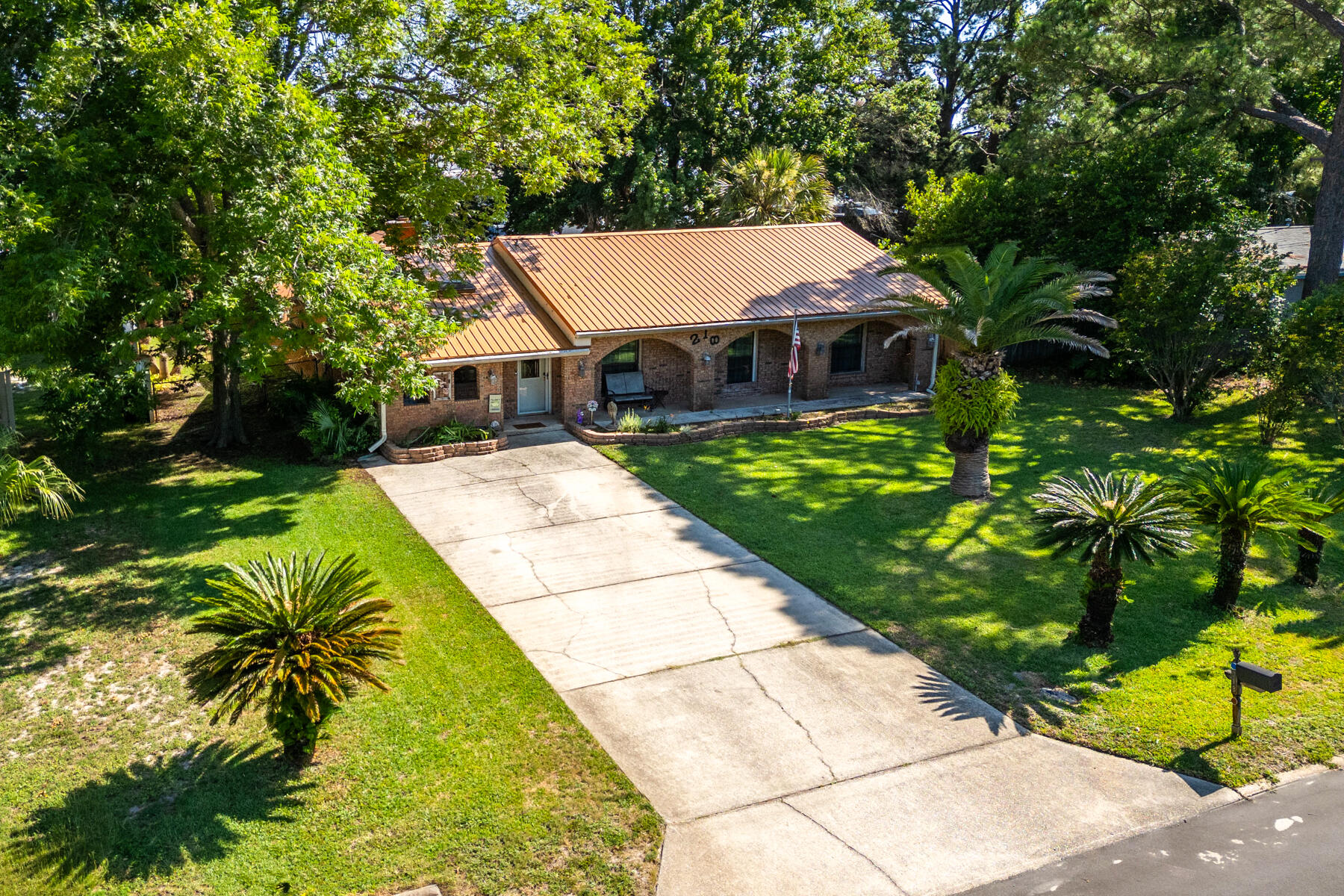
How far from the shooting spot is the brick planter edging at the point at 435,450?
2036cm

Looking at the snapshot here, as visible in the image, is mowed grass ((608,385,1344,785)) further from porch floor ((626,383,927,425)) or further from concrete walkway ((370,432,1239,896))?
porch floor ((626,383,927,425))

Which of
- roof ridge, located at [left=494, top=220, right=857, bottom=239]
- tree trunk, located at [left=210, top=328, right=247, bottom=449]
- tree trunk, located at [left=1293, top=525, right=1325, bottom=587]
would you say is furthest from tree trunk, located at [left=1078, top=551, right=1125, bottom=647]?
roof ridge, located at [left=494, top=220, right=857, bottom=239]

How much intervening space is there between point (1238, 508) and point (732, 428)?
11527mm

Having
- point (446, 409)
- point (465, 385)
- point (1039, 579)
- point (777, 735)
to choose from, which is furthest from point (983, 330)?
point (446, 409)

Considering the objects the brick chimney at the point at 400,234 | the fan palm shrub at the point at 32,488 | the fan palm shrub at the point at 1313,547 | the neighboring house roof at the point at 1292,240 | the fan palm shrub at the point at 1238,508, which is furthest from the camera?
the neighboring house roof at the point at 1292,240

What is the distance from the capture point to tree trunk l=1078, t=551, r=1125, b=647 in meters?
12.4

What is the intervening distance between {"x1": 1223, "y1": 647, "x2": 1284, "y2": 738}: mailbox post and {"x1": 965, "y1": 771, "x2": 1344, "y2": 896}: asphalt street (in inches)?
40.4

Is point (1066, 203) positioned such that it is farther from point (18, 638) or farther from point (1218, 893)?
point (18, 638)

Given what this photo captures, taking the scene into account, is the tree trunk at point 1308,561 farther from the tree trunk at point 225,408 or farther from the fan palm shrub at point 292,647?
the tree trunk at point 225,408

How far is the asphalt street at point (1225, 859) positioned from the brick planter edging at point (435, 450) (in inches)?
579

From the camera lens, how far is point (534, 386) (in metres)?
24.0

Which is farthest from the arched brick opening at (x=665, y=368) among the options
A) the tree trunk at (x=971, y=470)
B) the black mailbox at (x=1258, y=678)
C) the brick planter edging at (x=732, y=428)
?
the black mailbox at (x=1258, y=678)

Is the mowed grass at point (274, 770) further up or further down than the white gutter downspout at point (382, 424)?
further down

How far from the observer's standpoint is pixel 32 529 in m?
16.2
